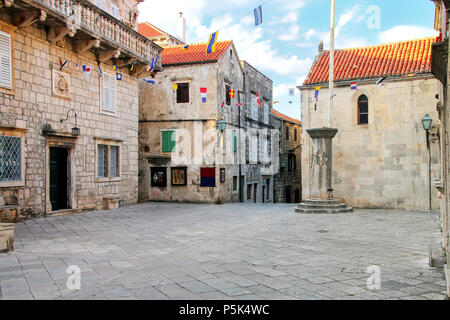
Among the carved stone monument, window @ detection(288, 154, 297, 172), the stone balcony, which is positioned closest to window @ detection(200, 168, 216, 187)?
the stone balcony

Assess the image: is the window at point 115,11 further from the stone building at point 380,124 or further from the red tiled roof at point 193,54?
the stone building at point 380,124

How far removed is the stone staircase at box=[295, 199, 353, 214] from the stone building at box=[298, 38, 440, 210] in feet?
7.93

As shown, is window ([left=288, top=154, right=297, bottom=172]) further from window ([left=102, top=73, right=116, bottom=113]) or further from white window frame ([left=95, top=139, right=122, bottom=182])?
window ([left=102, top=73, right=116, bottom=113])

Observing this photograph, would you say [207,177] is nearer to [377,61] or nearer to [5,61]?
[377,61]

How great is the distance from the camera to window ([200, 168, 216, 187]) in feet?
65.1

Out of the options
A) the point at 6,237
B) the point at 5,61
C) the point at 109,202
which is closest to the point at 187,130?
the point at 109,202

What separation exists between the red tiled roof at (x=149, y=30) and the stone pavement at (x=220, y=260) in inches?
787

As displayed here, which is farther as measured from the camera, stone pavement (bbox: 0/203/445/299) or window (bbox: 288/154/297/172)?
window (bbox: 288/154/297/172)

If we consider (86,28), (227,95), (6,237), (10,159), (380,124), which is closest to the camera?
(6,237)

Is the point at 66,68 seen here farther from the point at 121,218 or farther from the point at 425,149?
the point at 425,149

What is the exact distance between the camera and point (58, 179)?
43.4ft

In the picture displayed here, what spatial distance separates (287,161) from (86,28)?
894 inches

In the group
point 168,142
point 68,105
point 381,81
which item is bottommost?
point 168,142
